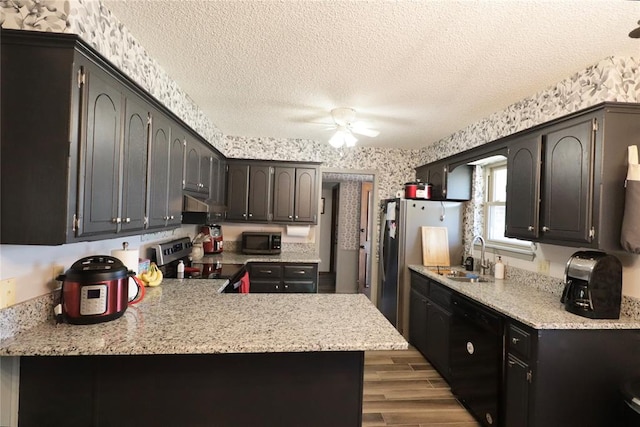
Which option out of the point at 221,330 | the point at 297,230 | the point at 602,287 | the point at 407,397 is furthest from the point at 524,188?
the point at 297,230

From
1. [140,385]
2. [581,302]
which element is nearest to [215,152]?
[140,385]

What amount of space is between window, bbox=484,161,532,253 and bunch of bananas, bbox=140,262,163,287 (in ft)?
10.5

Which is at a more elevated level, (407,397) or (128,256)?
(128,256)

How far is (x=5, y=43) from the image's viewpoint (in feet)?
4.19

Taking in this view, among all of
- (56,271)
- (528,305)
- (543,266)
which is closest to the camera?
(56,271)

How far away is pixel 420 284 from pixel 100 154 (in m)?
3.14

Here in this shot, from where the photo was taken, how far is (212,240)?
3959 millimetres

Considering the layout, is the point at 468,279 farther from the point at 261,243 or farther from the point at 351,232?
the point at 351,232

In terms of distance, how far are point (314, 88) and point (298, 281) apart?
7.31 ft

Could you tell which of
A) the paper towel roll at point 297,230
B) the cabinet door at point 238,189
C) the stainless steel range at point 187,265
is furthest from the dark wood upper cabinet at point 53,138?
the paper towel roll at point 297,230

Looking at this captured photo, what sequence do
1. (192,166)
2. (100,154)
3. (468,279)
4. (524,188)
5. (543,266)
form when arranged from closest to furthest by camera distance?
1. (100,154)
2. (524,188)
3. (543,266)
4. (192,166)
5. (468,279)

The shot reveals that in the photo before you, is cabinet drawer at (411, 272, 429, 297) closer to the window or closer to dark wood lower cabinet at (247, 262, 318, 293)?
the window

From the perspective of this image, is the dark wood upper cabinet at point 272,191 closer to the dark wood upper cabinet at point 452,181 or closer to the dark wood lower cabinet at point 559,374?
the dark wood upper cabinet at point 452,181

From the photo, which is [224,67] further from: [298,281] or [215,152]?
[298,281]
